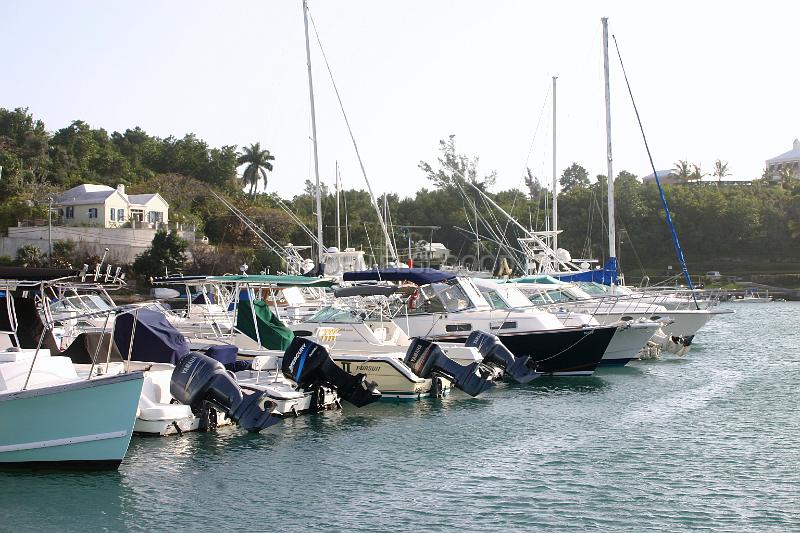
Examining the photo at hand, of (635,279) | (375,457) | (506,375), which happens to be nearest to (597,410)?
(506,375)

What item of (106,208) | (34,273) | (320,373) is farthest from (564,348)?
(106,208)

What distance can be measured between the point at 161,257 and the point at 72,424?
53934 millimetres

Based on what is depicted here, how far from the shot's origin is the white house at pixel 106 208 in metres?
77.5

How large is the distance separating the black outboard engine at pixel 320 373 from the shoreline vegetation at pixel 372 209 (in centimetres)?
5072

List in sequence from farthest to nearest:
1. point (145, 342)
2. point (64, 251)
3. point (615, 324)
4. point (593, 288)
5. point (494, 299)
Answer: point (64, 251) < point (593, 288) < point (615, 324) < point (494, 299) < point (145, 342)

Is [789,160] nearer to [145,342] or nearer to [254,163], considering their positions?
[254,163]

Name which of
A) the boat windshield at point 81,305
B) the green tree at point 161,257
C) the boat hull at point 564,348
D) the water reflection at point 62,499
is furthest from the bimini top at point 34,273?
the green tree at point 161,257

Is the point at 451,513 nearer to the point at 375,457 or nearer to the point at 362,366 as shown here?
the point at 375,457

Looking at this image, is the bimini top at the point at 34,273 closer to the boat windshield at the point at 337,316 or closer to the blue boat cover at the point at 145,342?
the blue boat cover at the point at 145,342

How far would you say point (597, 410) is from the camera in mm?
26094

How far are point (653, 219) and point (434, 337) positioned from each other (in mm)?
85304

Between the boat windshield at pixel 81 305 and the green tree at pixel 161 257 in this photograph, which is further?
the green tree at pixel 161 257

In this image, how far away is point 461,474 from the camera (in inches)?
729

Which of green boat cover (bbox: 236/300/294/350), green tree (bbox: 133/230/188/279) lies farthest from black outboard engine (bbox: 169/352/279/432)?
green tree (bbox: 133/230/188/279)
